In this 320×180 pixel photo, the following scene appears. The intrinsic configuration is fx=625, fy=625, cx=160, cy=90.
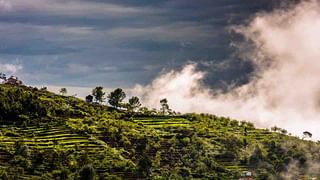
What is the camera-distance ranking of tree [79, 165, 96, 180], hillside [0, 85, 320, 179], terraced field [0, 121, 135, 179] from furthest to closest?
terraced field [0, 121, 135, 179] < hillside [0, 85, 320, 179] < tree [79, 165, 96, 180]

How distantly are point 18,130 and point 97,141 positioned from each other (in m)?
24.8

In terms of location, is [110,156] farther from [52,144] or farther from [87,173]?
[87,173]

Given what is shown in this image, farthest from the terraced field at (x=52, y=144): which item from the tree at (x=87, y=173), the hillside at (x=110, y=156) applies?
the tree at (x=87, y=173)

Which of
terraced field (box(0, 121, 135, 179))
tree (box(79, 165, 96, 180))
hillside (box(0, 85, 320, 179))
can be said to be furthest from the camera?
terraced field (box(0, 121, 135, 179))

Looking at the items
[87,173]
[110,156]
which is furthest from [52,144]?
[87,173]

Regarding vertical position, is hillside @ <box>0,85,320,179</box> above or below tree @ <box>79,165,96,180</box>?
above

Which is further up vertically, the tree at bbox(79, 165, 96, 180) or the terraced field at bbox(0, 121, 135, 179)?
the terraced field at bbox(0, 121, 135, 179)

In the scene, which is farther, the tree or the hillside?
the hillside

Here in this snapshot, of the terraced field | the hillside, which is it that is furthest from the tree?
the terraced field

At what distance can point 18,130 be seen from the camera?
18988 cm

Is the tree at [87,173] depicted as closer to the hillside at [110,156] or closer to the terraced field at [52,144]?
the hillside at [110,156]

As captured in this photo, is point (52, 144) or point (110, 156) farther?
point (52, 144)

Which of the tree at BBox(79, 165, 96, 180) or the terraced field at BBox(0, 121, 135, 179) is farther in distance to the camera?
the terraced field at BBox(0, 121, 135, 179)

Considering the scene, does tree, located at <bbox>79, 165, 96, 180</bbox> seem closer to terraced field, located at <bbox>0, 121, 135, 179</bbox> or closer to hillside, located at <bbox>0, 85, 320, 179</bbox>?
hillside, located at <bbox>0, 85, 320, 179</bbox>
